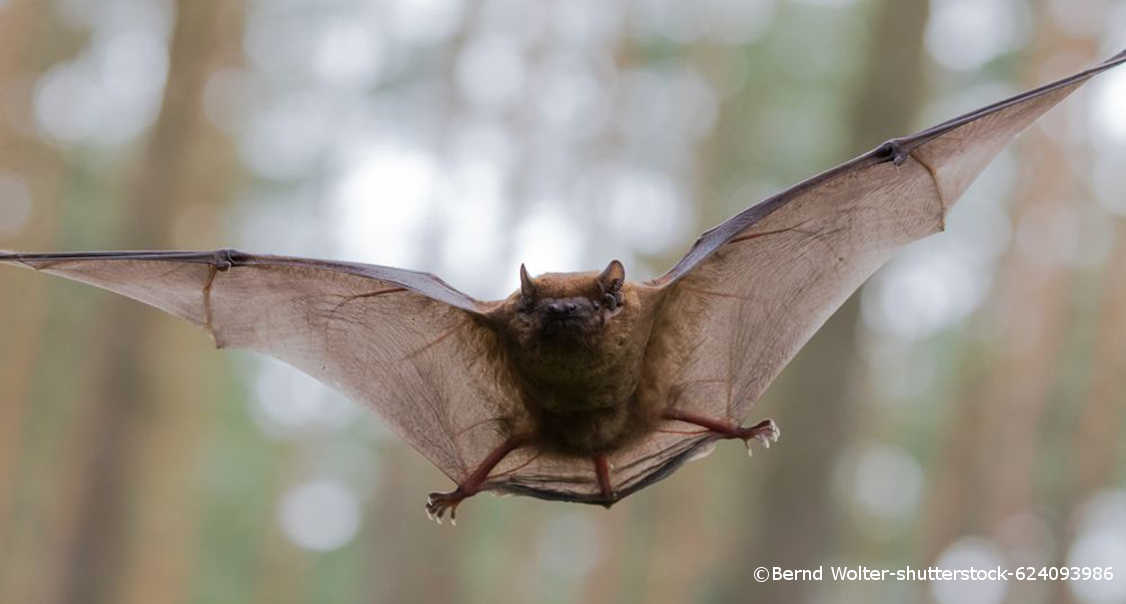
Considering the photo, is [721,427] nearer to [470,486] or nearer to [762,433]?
[762,433]

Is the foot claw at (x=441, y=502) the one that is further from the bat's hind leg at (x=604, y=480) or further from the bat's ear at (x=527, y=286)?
the bat's ear at (x=527, y=286)

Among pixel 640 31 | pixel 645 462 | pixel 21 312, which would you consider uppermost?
pixel 640 31

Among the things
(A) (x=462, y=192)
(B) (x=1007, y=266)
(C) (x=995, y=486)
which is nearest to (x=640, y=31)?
(A) (x=462, y=192)

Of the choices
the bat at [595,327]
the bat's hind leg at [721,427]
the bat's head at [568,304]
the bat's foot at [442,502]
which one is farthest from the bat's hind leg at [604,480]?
the bat's head at [568,304]

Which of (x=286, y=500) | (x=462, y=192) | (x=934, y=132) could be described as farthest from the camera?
(x=286, y=500)

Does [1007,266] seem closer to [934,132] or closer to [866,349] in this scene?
[866,349]

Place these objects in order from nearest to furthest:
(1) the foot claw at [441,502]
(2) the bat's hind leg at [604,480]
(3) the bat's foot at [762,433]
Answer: (3) the bat's foot at [762,433] < (1) the foot claw at [441,502] < (2) the bat's hind leg at [604,480]

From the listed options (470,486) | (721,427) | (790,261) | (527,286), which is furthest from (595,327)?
(790,261)
